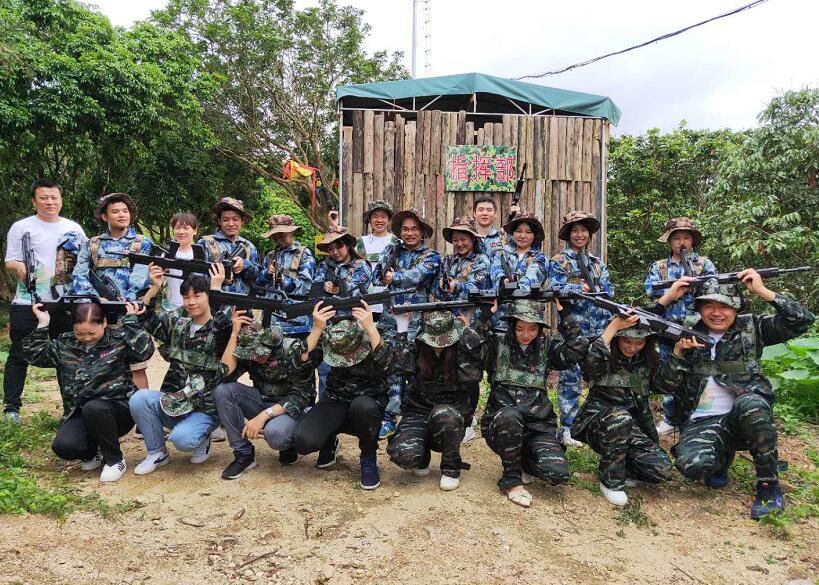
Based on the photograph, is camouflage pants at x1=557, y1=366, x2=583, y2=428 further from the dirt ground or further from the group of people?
the dirt ground

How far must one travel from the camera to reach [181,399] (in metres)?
4.47

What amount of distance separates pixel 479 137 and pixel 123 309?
597 cm

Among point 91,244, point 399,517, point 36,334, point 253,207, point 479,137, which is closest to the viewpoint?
point 399,517

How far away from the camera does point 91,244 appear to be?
522 centimetres

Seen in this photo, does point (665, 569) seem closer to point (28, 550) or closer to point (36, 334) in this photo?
point (28, 550)

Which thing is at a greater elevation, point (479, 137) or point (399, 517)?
point (479, 137)

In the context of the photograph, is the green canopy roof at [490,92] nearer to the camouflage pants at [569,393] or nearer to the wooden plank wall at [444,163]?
the wooden plank wall at [444,163]

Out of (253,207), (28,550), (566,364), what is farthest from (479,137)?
(253,207)

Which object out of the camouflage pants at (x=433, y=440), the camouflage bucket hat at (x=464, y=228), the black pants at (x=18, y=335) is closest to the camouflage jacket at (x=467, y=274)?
the camouflage bucket hat at (x=464, y=228)

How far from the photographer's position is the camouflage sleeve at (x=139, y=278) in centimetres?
530

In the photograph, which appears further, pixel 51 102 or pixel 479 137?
pixel 51 102

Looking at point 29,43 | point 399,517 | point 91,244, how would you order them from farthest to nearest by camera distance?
1. point 29,43
2. point 91,244
3. point 399,517

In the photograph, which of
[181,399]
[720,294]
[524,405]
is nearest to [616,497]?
[524,405]

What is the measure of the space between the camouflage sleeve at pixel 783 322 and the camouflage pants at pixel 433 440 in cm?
250
